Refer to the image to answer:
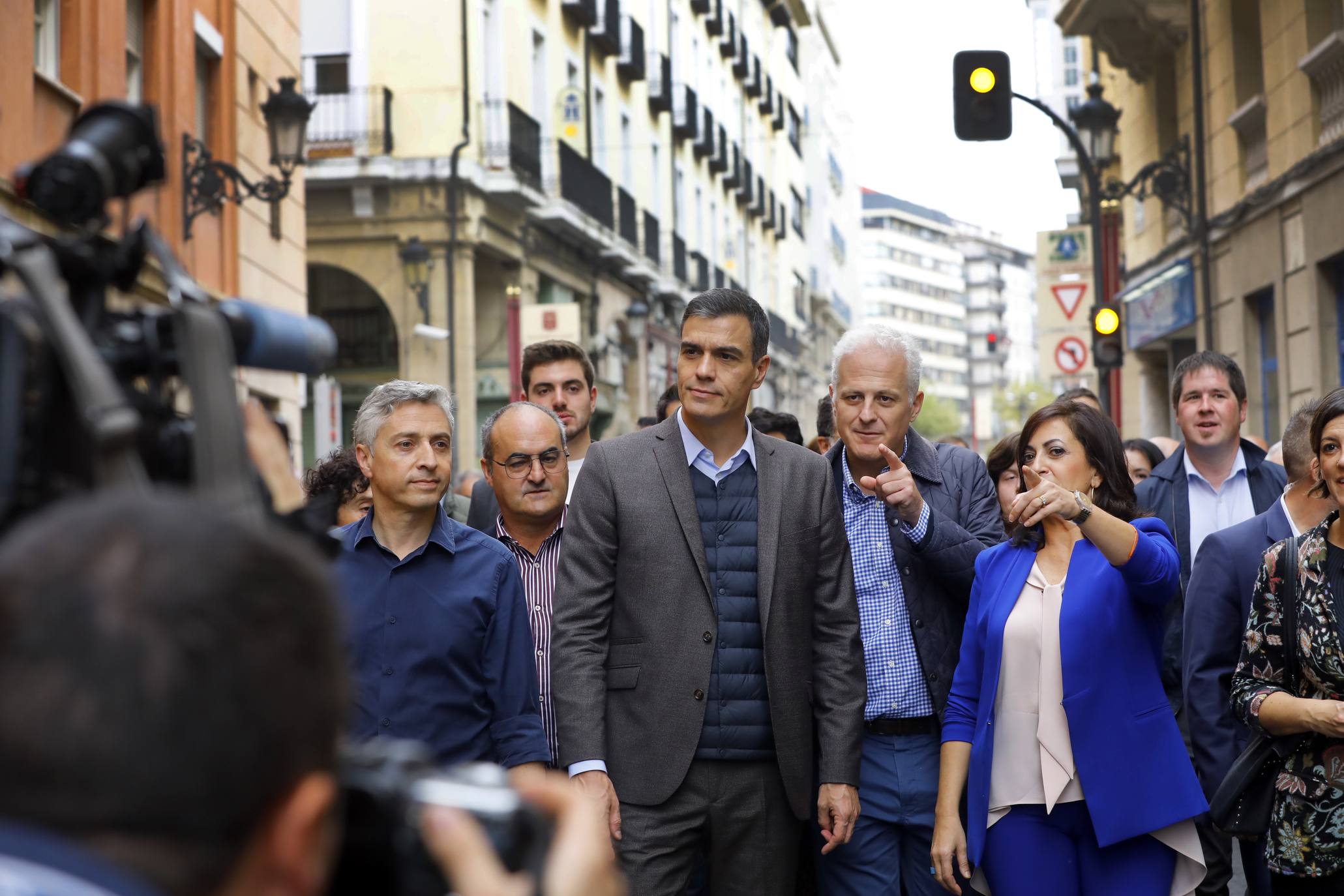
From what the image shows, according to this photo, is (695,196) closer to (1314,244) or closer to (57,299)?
(1314,244)

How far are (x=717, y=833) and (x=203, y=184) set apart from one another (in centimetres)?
1189

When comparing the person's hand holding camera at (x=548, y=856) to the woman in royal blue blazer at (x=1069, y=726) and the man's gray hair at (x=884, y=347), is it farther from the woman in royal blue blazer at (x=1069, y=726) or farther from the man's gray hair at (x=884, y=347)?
the man's gray hair at (x=884, y=347)

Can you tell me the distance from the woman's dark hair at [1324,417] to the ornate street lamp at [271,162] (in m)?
11.9

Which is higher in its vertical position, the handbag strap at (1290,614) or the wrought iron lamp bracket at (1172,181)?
the wrought iron lamp bracket at (1172,181)

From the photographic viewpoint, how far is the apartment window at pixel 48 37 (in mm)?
12305

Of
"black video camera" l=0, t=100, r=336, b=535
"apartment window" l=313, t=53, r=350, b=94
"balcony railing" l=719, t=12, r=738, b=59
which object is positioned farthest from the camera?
"balcony railing" l=719, t=12, r=738, b=59

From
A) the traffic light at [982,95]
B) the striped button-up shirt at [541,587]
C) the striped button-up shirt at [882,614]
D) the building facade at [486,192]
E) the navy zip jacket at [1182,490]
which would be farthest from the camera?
the building facade at [486,192]

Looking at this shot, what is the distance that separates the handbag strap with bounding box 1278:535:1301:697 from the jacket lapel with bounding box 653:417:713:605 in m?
1.65

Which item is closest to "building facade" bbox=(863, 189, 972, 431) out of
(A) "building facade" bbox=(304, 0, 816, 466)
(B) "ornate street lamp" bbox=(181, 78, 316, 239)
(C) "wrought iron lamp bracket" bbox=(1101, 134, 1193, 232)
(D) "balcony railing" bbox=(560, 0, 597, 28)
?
(A) "building facade" bbox=(304, 0, 816, 466)

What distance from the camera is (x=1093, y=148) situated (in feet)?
52.5

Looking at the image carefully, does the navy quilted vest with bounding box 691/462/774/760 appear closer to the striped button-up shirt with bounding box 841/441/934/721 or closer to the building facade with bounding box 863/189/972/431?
the striped button-up shirt with bounding box 841/441/934/721

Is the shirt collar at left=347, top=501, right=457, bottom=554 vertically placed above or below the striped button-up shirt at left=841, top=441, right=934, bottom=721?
above

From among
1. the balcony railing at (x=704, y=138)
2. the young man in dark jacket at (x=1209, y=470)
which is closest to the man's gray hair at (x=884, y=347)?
the young man in dark jacket at (x=1209, y=470)

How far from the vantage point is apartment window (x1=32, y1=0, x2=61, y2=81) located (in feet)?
40.4
